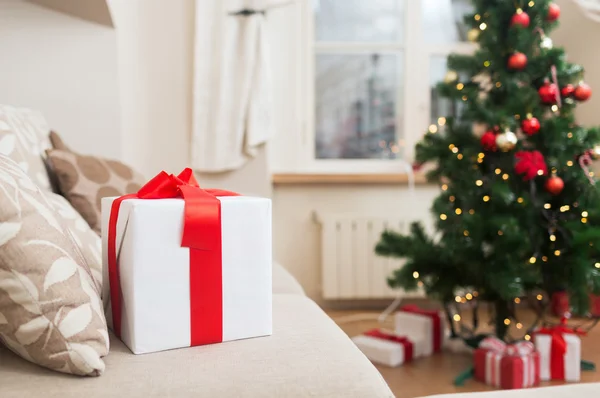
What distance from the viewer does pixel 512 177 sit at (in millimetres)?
2344

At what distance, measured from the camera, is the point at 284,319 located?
3.66ft

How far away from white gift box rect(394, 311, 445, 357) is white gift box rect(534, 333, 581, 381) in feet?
1.44

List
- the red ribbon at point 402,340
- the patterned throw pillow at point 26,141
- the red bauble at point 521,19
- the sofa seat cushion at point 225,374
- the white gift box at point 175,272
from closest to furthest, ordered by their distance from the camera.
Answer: the sofa seat cushion at point 225,374, the white gift box at point 175,272, the patterned throw pillow at point 26,141, the red bauble at point 521,19, the red ribbon at point 402,340

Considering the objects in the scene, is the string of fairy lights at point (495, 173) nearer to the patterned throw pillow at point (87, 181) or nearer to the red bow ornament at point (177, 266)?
the patterned throw pillow at point (87, 181)

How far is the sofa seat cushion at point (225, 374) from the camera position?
791 mm

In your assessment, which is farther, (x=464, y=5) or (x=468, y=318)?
(x=464, y=5)

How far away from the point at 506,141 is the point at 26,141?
1605 millimetres

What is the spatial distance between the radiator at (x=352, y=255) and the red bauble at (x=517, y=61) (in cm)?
106

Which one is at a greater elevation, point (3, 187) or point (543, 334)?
point (3, 187)

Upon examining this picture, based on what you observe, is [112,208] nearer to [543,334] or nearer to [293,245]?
[543,334]

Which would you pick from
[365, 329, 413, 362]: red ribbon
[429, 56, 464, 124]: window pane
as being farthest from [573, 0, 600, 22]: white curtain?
[365, 329, 413, 362]: red ribbon

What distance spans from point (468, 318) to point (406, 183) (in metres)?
0.76

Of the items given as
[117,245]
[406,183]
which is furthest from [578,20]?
[117,245]

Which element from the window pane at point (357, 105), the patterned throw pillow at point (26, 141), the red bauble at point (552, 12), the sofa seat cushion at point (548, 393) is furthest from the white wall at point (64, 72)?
the sofa seat cushion at point (548, 393)
